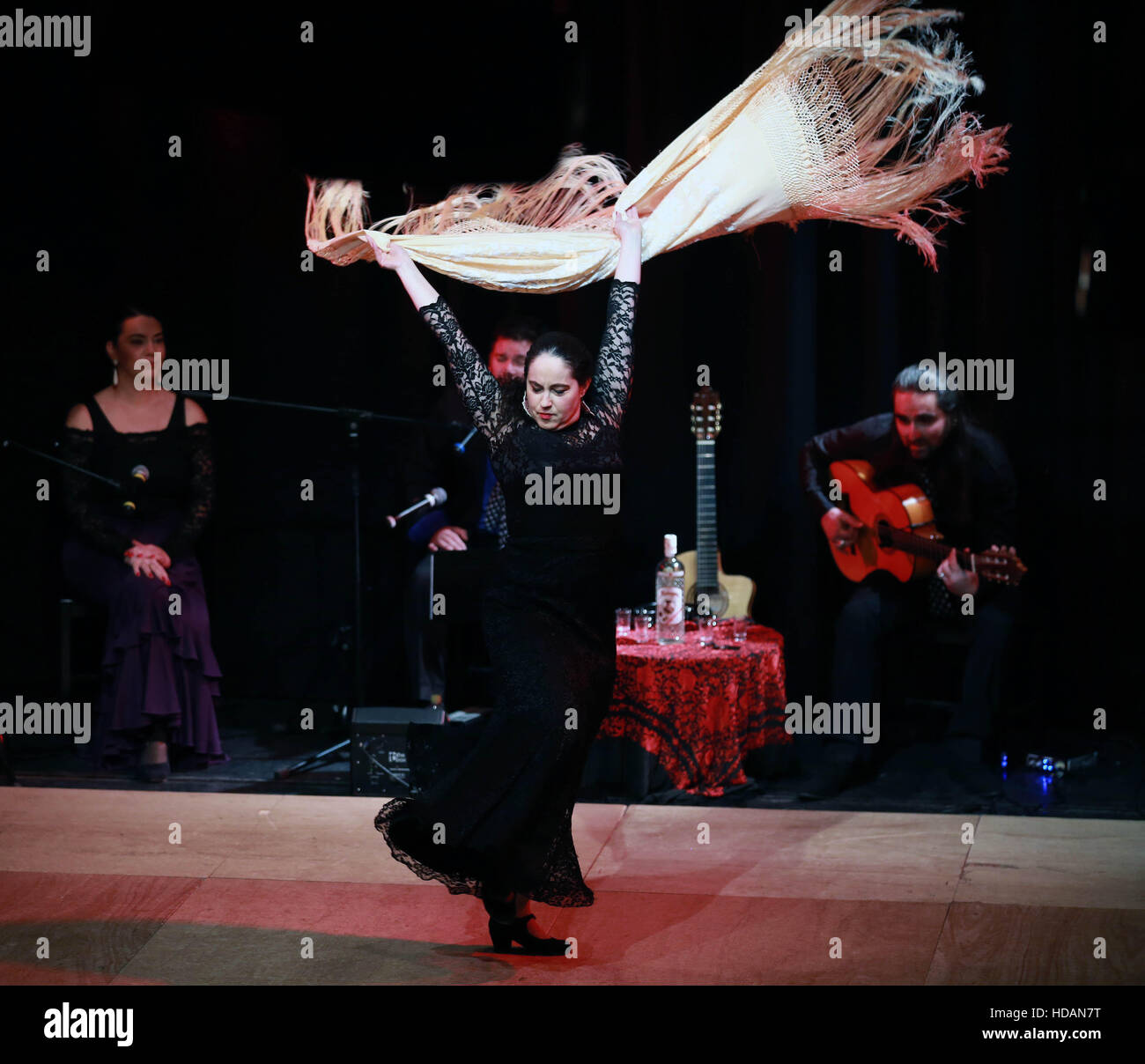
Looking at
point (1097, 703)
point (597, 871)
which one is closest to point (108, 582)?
point (597, 871)

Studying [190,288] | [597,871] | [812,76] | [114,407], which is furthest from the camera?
[190,288]

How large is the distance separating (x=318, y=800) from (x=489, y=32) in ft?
9.85

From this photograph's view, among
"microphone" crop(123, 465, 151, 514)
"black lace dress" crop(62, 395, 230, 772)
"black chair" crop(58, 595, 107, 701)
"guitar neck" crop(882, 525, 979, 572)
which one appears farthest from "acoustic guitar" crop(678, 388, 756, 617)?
"black chair" crop(58, 595, 107, 701)

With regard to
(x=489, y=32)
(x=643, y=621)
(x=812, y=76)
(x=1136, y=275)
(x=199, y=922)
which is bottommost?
(x=199, y=922)

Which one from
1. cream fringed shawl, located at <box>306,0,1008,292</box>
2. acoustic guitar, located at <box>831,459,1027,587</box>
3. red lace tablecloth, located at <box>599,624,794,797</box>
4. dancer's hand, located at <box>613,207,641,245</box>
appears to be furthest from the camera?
acoustic guitar, located at <box>831,459,1027,587</box>

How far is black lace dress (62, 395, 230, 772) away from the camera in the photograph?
224 inches

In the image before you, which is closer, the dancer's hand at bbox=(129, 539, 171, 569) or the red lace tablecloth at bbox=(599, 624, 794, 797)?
the red lace tablecloth at bbox=(599, 624, 794, 797)

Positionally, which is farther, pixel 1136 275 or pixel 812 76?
pixel 1136 275

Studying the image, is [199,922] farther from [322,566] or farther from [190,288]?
[190,288]

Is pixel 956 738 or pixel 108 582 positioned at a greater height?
pixel 108 582

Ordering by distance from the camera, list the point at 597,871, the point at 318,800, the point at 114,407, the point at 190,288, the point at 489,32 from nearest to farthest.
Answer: the point at 597,871, the point at 318,800, the point at 489,32, the point at 114,407, the point at 190,288

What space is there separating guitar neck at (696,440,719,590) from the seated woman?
202cm

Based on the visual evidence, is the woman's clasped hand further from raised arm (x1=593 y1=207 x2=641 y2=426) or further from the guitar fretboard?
the guitar fretboard

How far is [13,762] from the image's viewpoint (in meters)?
5.84
